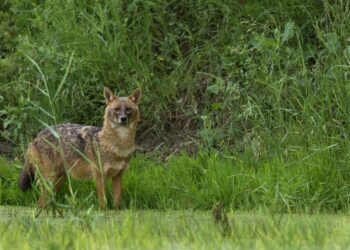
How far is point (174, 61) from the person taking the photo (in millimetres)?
10867

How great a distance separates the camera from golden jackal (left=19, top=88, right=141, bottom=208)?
28.9ft

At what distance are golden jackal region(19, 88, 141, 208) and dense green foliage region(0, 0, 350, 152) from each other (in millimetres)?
748

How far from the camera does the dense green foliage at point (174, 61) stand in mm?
9500

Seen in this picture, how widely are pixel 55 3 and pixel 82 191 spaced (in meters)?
2.79

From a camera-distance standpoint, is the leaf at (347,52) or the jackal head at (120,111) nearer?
the leaf at (347,52)

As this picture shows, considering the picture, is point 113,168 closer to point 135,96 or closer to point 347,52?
point 135,96

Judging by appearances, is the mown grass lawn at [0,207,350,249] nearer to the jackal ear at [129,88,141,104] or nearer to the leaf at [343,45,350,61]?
the leaf at [343,45,350,61]

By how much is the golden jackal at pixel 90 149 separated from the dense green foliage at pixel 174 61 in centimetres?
75

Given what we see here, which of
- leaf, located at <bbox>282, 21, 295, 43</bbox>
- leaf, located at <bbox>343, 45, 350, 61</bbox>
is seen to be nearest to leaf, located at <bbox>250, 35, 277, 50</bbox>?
leaf, located at <bbox>282, 21, 295, 43</bbox>

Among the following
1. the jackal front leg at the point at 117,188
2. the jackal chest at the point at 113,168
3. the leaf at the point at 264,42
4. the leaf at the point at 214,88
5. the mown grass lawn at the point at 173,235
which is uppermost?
the leaf at the point at 264,42

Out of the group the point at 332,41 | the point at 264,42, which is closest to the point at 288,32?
the point at 264,42

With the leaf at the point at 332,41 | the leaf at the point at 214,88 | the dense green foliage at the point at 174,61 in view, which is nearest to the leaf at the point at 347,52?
the leaf at the point at 332,41

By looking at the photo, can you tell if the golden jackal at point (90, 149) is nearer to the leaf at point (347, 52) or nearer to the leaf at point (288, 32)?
the leaf at point (288, 32)

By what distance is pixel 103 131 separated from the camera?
9.10 meters
